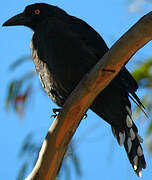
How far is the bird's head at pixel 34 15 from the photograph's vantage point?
5.33m

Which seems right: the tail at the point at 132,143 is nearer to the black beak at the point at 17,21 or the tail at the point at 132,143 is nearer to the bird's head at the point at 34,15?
the bird's head at the point at 34,15

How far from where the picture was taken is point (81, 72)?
14.3 ft

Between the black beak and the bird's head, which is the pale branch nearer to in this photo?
the bird's head

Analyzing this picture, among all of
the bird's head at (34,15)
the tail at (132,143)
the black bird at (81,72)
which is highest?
the bird's head at (34,15)

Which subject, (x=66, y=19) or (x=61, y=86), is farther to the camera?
(x=66, y=19)

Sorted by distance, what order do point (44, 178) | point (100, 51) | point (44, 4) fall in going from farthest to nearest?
point (44, 4) → point (100, 51) → point (44, 178)

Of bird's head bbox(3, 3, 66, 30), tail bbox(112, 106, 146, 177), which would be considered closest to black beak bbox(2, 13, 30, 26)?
bird's head bbox(3, 3, 66, 30)

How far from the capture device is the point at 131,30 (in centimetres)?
350

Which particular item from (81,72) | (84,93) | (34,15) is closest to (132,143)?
(81,72)

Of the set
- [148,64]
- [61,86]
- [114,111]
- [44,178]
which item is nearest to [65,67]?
[61,86]

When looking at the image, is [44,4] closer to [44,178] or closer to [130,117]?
[130,117]

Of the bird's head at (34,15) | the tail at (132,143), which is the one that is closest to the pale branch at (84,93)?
the tail at (132,143)

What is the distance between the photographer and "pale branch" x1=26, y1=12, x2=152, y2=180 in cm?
346

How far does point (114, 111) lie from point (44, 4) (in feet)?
5.76
